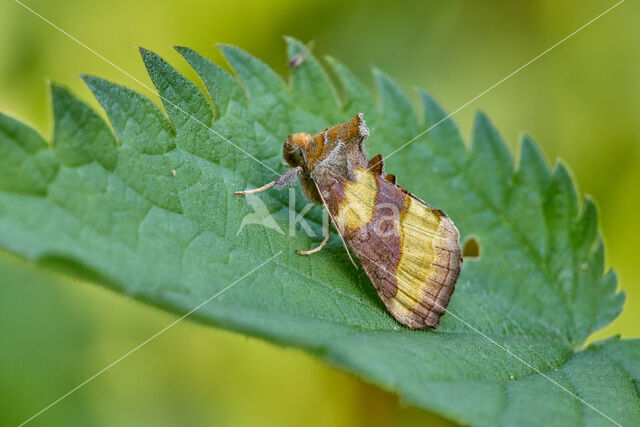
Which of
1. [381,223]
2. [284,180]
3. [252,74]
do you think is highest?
[252,74]

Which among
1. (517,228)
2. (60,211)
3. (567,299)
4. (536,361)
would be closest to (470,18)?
(517,228)

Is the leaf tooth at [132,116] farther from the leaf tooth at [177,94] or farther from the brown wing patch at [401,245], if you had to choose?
the brown wing patch at [401,245]

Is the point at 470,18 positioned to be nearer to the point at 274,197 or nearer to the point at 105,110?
the point at 274,197

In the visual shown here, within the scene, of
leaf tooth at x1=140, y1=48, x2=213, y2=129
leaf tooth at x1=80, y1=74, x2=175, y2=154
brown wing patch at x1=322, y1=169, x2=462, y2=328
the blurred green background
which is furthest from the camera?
the blurred green background

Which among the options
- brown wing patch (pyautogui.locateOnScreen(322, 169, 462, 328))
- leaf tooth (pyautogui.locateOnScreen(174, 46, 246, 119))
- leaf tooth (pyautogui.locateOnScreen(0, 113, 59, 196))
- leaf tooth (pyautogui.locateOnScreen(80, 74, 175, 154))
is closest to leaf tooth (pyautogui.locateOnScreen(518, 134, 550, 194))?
brown wing patch (pyautogui.locateOnScreen(322, 169, 462, 328))

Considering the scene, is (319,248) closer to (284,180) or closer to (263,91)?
(284,180)

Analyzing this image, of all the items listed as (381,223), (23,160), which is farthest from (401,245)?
(23,160)

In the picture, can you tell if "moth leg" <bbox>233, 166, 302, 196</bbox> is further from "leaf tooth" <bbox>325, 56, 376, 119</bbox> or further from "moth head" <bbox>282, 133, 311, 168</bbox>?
"leaf tooth" <bbox>325, 56, 376, 119</bbox>
